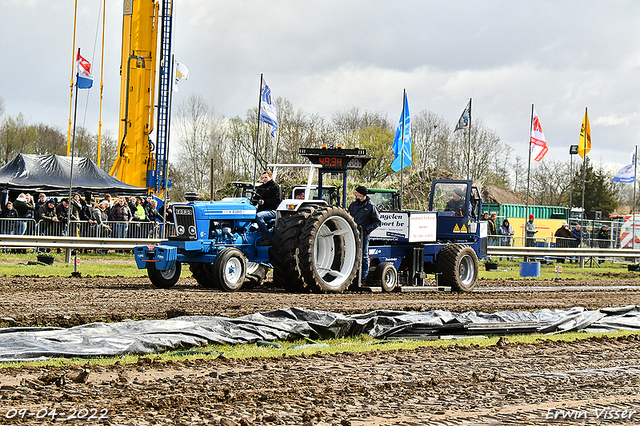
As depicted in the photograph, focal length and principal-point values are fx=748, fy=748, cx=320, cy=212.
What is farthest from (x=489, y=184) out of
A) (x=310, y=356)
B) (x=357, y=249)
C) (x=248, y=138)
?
(x=310, y=356)

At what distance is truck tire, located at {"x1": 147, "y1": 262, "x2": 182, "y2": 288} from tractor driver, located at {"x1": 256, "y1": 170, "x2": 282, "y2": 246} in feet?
5.31

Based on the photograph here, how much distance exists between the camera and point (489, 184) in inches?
2295

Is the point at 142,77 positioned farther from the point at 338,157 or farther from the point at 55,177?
the point at 338,157

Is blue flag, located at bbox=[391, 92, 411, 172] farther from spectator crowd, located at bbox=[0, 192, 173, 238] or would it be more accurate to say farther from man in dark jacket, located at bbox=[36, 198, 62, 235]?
man in dark jacket, located at bbox=[36, 198, 62, 235]

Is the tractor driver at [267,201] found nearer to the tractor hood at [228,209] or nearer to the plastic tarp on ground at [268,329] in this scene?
the tractor hood at [228,209]

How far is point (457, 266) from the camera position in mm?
15664

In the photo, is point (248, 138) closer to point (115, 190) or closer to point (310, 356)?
point (115, 190)

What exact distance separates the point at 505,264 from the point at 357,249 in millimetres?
13274

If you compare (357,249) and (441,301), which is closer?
(441,301)

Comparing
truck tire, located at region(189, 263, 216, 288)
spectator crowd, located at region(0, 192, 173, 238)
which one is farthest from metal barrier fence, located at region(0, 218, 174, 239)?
truck tire, located at region(189, 263, 216, 288)

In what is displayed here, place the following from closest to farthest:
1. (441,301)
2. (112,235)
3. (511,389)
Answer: (511,389) < (441,301) < (112,235)

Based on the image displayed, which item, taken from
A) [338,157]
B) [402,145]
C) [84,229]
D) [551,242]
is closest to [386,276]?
[338,157]

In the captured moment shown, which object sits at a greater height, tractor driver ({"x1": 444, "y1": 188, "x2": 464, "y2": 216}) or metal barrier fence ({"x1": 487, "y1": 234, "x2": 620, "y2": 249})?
tractor driver ({"x1": 444, "y1": 188, "x2": 464, "y2": 216})

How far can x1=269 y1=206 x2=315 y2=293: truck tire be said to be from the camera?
13.0 meters
